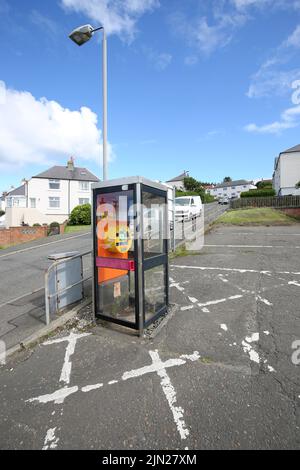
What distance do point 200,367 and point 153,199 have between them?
8.61ft

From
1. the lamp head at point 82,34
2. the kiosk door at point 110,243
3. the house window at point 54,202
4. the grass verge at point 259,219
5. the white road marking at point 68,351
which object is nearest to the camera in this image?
the white road marking at point 68,351

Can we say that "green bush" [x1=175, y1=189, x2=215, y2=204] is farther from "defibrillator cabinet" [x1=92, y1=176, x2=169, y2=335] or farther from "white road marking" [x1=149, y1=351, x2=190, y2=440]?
"white road marking" [x1=149, y1=351, x2=190, y2=440]

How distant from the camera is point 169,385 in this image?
8.70 ft

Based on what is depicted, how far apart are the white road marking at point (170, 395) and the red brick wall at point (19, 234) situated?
21844 millimetres

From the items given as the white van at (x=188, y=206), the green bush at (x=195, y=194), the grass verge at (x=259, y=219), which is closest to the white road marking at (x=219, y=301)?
the white van at (x=188, y=206)

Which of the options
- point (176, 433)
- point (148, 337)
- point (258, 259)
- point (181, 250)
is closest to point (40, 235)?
point (181, 250)

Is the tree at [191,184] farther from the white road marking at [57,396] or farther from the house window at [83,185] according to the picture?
the white road marking at [57,396]

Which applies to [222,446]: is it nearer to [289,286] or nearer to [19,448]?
[19,448]

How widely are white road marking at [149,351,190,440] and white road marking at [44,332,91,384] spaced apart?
1.04 metres

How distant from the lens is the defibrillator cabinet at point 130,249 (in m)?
3.60

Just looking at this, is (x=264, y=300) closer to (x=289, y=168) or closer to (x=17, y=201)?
(x=17, y=201)

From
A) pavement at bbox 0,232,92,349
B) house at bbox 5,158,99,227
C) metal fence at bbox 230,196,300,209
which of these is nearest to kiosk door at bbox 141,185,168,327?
pavement at bbox 0,232,92,349

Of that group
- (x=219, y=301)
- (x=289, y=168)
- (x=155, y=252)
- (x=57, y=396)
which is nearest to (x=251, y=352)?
(x=219, y=301)

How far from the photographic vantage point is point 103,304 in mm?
4402
